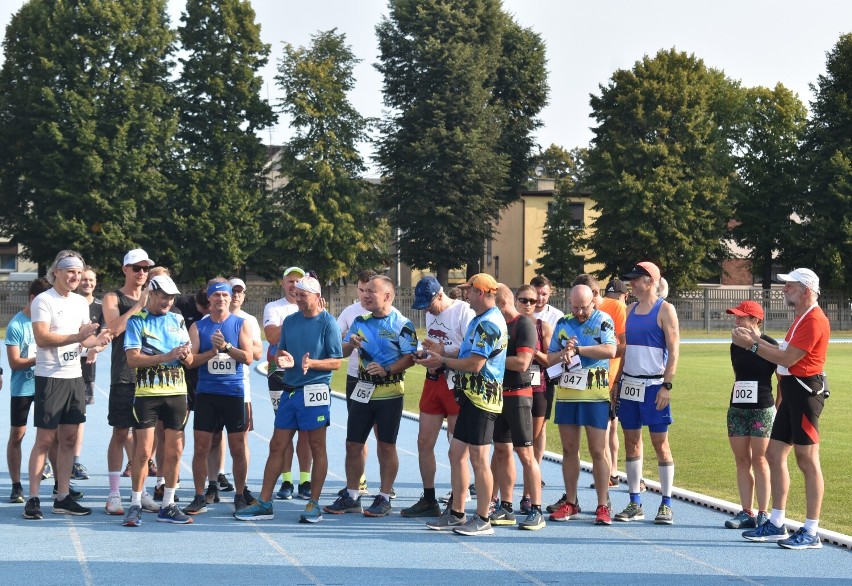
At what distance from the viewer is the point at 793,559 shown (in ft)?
25.6

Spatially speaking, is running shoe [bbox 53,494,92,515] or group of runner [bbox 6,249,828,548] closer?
group of runner [bbox 6,249,828,548]

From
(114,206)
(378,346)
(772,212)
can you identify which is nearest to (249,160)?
(114,206)

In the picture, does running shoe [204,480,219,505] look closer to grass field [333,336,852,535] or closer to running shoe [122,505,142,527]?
running shoe [122,505,142,527]

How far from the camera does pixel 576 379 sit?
365 inches

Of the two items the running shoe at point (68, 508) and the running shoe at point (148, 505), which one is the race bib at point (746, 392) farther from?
the running shoe at point (68, 508)

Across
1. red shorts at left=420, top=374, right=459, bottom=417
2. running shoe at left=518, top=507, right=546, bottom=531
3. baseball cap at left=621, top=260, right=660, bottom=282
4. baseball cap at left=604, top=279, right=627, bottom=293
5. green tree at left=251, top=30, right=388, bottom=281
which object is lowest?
running shoe at left=518, top=507, right=546, bottom=531

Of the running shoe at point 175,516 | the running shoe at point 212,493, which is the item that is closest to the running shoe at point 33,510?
the running shoe at point 175,516

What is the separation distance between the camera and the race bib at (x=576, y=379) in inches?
364

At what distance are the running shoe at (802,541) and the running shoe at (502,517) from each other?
2.12 meters

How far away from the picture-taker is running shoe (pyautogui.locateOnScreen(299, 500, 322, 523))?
903 cm

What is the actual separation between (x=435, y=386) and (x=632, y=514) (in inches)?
76.0

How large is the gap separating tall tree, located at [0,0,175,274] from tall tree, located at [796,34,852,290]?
32.0 m

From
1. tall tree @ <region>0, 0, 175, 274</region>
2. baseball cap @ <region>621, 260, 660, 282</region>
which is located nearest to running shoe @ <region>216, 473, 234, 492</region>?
baseball cap @ <region>621, 260, 660, 282</region>

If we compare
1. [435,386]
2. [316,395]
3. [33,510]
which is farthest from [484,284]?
[33,510]
